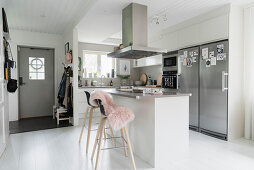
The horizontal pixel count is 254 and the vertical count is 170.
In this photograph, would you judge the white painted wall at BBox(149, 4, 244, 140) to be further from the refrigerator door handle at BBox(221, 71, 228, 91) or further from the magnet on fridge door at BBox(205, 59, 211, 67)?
the magnet on fridge door at BBox(205, 59, 211, 67)

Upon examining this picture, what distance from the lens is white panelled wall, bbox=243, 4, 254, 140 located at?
10.3ft

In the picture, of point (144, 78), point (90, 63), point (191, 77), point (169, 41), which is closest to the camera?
point (191, 77)

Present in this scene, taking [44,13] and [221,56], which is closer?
[221,56]

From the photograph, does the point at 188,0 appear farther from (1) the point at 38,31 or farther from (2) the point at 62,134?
(1) the point at 38,31

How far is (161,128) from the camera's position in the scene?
2.24m

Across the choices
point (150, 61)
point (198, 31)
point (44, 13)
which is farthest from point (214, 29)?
point (44, 13)

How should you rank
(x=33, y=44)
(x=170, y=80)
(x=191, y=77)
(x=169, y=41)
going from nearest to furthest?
(x=191, y=77) < (x=170, y=80) < (x=169, y=41) < (x=33, y=44)

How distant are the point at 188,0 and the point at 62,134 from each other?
3446mm

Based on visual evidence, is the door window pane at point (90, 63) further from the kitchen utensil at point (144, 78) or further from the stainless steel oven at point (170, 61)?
the stainless steel oven at point (170, 61)

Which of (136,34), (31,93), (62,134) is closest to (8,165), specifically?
(62,134)

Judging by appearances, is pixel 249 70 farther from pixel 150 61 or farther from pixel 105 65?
pixel 105 65

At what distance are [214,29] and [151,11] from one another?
126 centimetres

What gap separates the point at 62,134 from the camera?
3520mm

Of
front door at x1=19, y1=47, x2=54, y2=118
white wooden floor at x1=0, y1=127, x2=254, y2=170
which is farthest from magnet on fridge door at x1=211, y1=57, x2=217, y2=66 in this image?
front door at x1=19, y1=47, x2=54, y2=118
